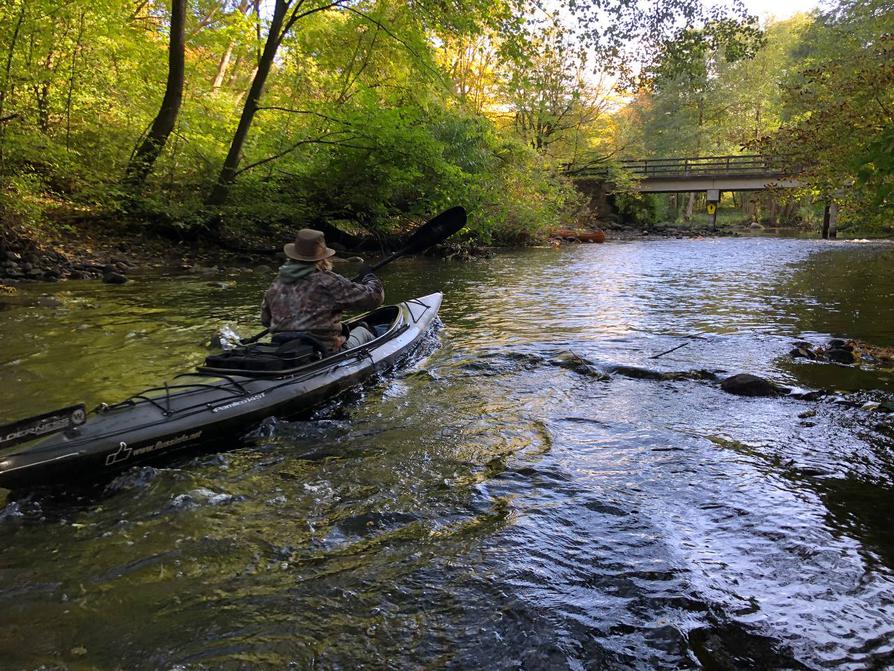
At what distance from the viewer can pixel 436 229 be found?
7059 mm

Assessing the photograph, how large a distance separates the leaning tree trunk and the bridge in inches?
897

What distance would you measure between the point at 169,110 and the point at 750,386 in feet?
37.1

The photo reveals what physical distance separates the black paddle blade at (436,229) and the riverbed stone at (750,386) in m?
3.71

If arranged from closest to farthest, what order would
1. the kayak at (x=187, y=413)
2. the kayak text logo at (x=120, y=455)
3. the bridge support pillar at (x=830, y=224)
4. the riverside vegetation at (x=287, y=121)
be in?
the kayak at (x=187, y=413) < the kayak text logo at (x=120, y=455) < the riverside vegetation at (x=287, y=121) < the bridge support pillar at (x=830, y=224)

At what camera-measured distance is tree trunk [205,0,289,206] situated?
37.8 ft

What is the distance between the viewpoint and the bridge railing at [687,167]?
102 ft

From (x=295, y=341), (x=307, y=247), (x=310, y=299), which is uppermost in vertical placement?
(x=307, y=247)

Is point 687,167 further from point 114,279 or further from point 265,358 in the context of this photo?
point 265,358

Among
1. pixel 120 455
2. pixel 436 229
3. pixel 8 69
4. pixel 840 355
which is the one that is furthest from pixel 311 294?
pixel 8 69

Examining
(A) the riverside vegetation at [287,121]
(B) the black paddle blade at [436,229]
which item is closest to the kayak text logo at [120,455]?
(B) the black paddle blade at [436,229]

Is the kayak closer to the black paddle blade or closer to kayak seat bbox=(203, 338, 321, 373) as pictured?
kayak seat bbox=(203, 338, 321, 373)

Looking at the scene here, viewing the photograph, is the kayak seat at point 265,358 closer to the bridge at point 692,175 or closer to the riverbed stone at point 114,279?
the riverbed stone at point 114,279

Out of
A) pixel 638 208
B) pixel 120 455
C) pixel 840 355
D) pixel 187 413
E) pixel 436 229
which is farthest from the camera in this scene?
pixel 638 208

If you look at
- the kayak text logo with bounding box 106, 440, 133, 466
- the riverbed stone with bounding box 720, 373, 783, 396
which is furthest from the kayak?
the riverbed stone with bounding box 720, 373, 783, 396
